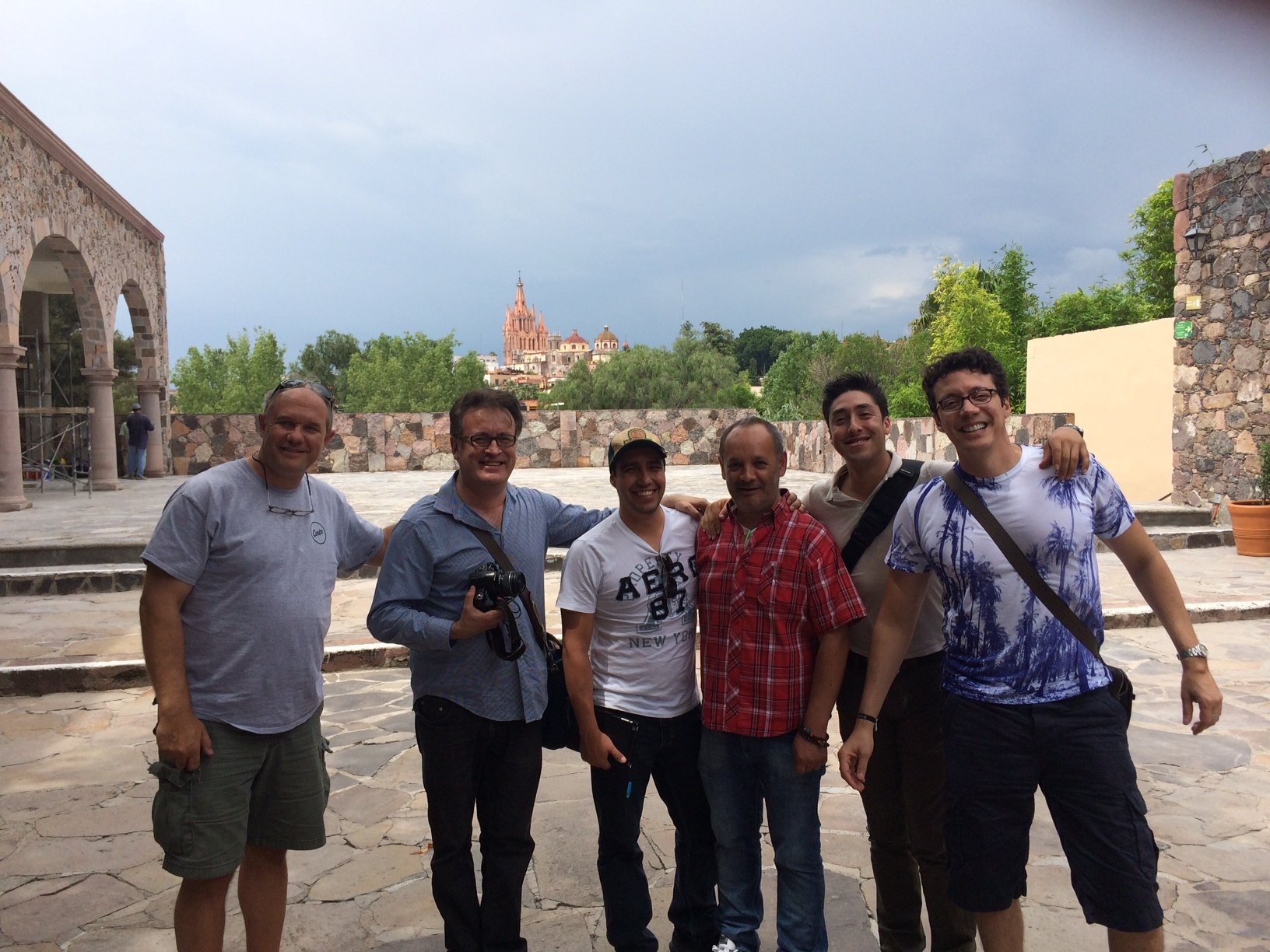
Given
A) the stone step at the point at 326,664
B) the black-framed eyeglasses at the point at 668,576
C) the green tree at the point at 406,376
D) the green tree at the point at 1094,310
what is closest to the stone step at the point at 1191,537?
the stone step at the point at 326,664

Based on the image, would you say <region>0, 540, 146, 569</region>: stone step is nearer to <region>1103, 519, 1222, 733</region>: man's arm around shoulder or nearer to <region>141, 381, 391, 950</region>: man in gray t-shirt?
<region>141, 381, 391, 950</region>: man in gray t-shirt

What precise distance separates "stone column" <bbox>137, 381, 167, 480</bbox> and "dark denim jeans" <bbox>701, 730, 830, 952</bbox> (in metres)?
18.4

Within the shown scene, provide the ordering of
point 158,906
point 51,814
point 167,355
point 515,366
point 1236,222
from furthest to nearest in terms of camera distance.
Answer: point 515,366, point 167,355, point 1236,222, point 51,814, point 158,906

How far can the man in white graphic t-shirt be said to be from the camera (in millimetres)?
2287

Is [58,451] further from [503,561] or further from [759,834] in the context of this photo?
[759,834]

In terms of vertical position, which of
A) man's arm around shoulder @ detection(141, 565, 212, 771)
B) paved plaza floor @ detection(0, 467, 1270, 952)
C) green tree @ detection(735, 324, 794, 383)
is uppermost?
green tree @ detection(735, 324, 794, 383)

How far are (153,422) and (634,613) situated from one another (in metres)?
18.6

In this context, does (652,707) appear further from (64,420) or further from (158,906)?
(64,420)

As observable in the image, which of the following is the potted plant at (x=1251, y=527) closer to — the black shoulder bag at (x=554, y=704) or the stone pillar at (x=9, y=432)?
the black shoulder bag at (x=554, y=704)

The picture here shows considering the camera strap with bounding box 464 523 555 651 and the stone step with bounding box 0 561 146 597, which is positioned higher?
the camera strap with bounding box 464 523 555 651

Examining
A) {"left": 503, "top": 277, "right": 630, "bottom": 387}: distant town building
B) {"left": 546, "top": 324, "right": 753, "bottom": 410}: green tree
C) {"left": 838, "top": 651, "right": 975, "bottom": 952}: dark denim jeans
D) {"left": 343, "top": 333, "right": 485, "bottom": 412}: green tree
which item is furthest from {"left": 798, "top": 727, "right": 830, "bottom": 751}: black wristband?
{"left": 503, "top": 277, "right": 630, "bottom": 387}: distant town building

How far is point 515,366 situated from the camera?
151 m

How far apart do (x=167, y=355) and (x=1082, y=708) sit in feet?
71.2

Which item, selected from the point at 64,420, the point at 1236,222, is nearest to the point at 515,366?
the point at 64,420
